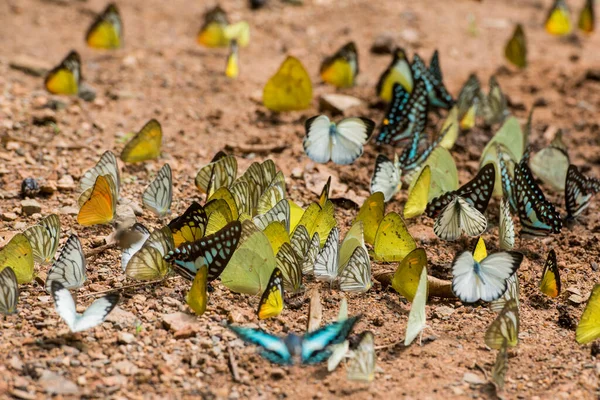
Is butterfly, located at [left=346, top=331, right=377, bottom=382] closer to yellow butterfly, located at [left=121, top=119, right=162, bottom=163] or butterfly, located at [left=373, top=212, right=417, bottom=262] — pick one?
butterfly, located at [left=373, top=212, right=417, bottom=262]

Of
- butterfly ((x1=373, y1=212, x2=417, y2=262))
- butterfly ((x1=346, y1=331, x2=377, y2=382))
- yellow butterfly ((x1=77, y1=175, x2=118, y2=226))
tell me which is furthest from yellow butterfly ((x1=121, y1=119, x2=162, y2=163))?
butterfly ((x1=346, y1=331, x2=377, y2=382))

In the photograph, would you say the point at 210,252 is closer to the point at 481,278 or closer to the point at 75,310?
the point at 75,310

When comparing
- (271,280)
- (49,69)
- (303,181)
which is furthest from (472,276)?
(49,69)

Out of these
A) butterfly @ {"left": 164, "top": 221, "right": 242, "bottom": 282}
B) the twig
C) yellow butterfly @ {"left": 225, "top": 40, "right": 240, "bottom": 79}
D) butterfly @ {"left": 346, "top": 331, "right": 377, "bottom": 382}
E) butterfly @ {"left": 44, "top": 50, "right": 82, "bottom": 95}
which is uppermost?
yellow butterfly @ {"left": 225, "top": 40, "right": 240, "bottom": 79}

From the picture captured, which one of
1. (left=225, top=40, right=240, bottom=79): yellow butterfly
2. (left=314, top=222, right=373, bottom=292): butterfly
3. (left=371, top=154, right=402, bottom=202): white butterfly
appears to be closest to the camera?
(left=314, top=222, right=373, bottom=292): butterfly

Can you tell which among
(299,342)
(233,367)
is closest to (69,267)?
(233,367)

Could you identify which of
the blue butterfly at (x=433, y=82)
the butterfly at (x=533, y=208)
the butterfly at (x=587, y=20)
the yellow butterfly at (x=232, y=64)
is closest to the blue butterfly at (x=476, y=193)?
the butterfly at (x=533, y=208)
